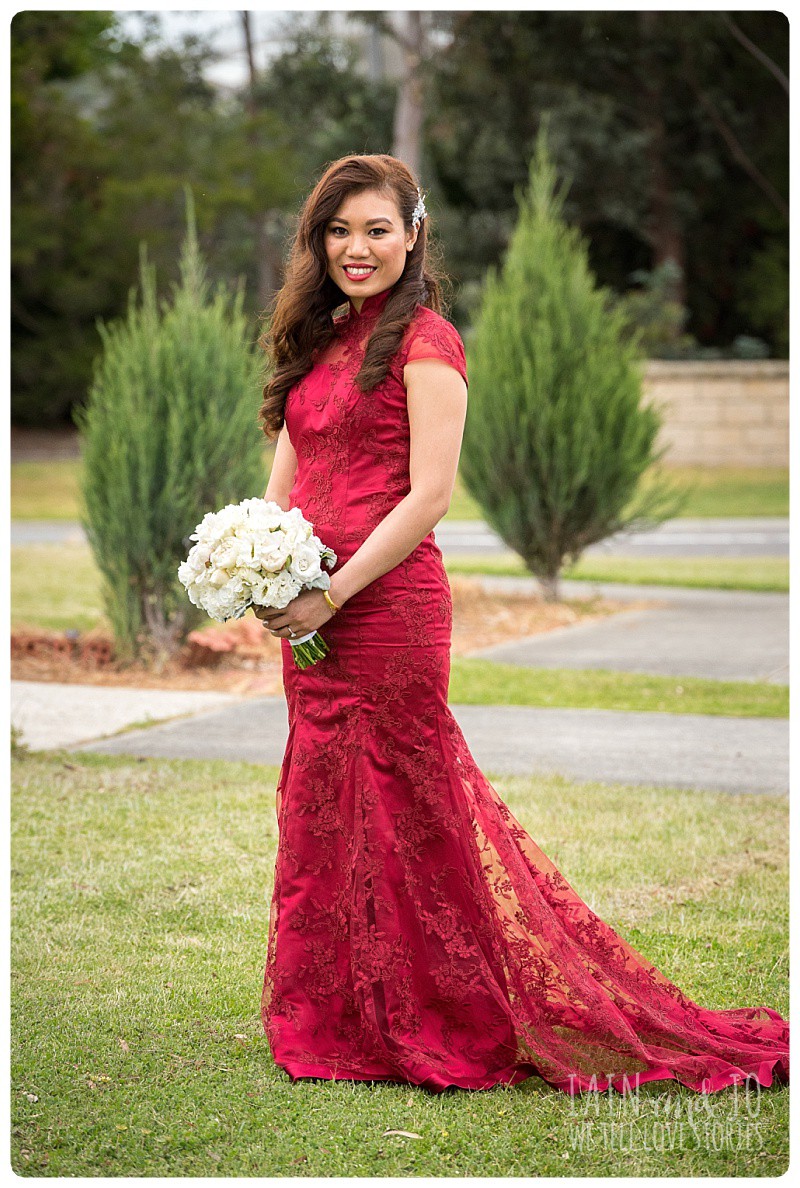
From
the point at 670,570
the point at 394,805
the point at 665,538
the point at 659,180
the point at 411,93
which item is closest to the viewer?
the point at 394,805

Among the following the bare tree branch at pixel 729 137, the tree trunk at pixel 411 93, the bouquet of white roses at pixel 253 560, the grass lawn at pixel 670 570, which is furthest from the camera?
the bare tree branch at pixel 729 137

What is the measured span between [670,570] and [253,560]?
470 inches

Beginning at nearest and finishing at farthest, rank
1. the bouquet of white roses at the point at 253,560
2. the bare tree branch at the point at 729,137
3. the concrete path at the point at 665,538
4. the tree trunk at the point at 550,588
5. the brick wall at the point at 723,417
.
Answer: the bouquet of white roses at the point at 253,560, the tree trunk at the point at 550,588, the concrete path at the point at 665,538, the brick wall at the point at 723,417, the bare tree branch at the point at 729,137

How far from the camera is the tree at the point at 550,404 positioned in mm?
11156

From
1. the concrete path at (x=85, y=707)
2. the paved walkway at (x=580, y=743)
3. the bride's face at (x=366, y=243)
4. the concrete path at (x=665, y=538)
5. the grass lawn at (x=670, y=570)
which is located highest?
the bride's face at (x=366, y=243)

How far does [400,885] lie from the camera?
132 inches

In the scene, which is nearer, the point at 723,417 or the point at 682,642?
the point at 682,642

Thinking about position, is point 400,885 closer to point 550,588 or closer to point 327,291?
point 327,291

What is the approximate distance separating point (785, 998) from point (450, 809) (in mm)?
1229

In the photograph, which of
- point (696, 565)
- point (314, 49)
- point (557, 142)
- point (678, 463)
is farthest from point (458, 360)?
point (314, 49)

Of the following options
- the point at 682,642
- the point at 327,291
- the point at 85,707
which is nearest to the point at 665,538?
the point at 682,642

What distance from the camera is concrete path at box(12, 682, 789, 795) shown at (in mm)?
6457

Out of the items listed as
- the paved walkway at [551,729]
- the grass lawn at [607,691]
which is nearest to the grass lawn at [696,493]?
the paved walkway at [551,729]

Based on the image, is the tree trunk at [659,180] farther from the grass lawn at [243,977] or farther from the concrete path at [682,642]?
the grass lawn at [243,977]
